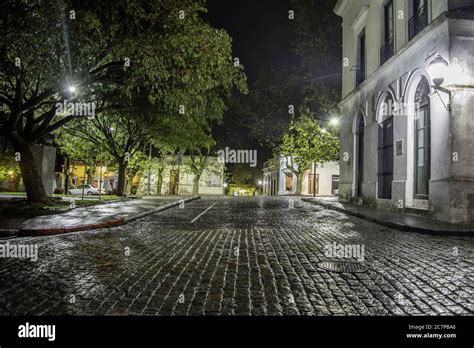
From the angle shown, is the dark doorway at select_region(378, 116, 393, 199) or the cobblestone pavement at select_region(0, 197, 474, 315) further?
the dark doorway at select_region(378, 116, 393, 199)

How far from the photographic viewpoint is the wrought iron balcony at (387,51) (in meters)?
15.9

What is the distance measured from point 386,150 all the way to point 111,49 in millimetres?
11820

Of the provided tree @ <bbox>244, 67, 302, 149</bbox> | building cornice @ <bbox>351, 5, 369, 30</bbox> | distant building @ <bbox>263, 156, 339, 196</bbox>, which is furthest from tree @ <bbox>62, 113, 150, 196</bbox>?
distant building @ <bbox>263, 156, 339, 196</bbox>

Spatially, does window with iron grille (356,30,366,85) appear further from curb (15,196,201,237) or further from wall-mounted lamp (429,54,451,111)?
curb (15,196,201,237)

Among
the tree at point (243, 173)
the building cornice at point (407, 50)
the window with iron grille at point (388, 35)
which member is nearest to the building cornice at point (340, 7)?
the window with iron grille at point (388, 35)

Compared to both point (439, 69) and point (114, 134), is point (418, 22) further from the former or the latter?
point (114, 134)

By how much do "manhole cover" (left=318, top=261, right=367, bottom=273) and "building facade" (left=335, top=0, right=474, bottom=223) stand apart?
255 inches

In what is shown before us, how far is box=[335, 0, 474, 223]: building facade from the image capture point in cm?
1065

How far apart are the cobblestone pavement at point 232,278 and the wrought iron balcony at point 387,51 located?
34.2 feet

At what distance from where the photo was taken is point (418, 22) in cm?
1338

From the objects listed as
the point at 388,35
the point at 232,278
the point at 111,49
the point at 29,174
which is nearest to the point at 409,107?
the point at 388,35

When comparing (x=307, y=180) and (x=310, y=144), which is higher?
(x=310, y=144)

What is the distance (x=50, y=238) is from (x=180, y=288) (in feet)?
17.9
